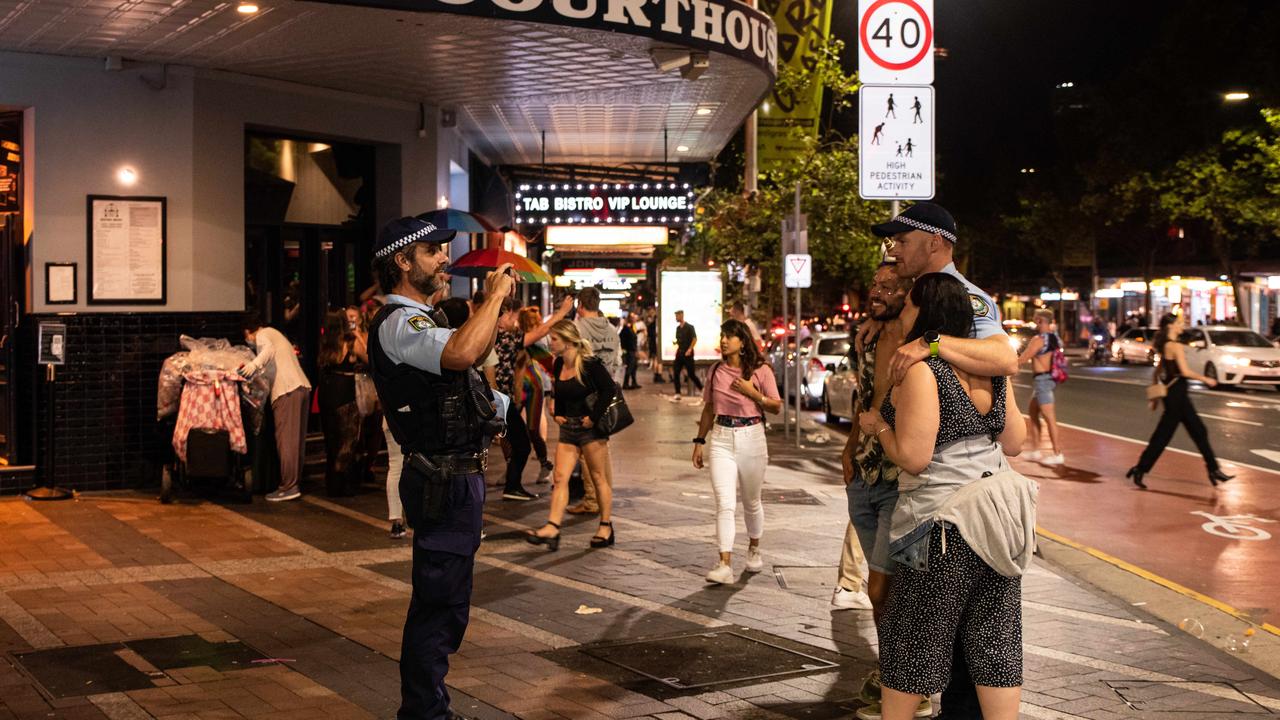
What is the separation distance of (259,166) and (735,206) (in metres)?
10.7

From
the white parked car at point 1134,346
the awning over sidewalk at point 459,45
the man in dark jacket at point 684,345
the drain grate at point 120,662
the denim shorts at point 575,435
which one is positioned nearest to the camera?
the drain grate at point 120,662

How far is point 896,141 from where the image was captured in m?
9.68

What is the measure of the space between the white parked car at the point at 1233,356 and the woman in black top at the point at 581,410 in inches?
972

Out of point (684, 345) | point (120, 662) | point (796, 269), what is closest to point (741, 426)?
point (120, 662)

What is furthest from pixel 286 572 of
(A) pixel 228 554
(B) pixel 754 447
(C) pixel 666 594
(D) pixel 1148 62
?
(D) pixel 1148 62

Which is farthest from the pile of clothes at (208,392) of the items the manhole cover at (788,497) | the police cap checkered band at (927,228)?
the police cap checkered band at (927,228)

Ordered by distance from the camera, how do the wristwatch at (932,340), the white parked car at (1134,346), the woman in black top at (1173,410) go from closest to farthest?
1. the wristwatch at (932,340)
2. the woman in black top at (1173,410)
3. the white parked car at (1134,346)

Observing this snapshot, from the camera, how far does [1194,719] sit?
19.4 ft

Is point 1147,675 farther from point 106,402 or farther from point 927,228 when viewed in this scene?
point 106,402

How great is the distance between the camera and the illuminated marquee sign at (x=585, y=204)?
64.3 feet

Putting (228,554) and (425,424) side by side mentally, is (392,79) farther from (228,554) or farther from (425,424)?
(425,424)

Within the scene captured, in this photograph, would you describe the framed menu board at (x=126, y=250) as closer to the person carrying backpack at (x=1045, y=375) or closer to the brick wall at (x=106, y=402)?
the brick wall at (x=106, y=402)

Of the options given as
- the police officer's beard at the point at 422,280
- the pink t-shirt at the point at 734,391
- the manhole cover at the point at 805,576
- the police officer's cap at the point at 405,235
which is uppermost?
the police officer's cap at the point at 405,235

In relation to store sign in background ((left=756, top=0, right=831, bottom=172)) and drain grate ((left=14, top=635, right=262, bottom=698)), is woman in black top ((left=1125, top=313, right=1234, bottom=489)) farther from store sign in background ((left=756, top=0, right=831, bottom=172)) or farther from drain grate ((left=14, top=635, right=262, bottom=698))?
drain grate ((left=14, top=635, right=262, bottom=698))
